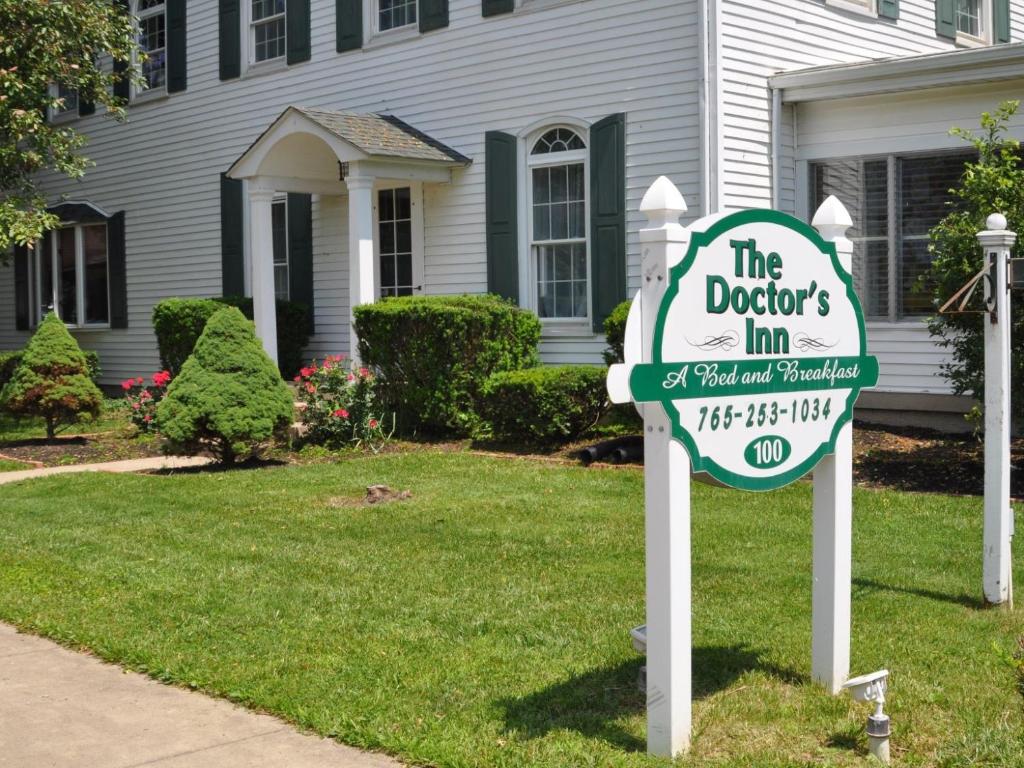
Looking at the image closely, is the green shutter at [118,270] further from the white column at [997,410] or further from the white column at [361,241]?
the white column at [997,410]

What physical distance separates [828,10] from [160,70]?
10.5m

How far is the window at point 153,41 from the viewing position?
1923cm

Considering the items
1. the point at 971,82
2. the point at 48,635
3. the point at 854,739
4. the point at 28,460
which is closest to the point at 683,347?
the point at 854,739

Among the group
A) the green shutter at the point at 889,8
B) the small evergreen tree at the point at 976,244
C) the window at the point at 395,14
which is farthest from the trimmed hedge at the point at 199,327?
the small evergreen tree at the point at 976,244

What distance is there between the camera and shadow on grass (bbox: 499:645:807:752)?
→ 4.45 meters

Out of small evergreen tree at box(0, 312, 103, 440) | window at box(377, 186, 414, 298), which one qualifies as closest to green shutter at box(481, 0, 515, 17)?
window at box(377, 186, 414, 298)

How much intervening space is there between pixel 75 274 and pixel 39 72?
6.29 meters

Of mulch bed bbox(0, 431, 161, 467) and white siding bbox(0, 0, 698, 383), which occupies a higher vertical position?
white siding bbox(0, 0, 698, 383)

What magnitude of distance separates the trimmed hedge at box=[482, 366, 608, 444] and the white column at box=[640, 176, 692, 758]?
284 inches

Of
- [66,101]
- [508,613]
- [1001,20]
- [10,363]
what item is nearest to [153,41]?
[66,101]

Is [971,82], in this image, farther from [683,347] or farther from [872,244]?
[683,347]

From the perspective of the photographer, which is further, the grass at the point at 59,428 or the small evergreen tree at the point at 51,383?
the grass at the point at 59,428

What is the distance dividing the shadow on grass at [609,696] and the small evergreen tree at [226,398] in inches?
250

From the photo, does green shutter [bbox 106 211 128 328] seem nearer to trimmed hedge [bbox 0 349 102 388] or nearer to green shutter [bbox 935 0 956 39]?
trimmed hedge [bbox 0 349 102 388]
